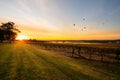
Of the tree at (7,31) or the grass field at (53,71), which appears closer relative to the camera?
the grass field at (53,71)

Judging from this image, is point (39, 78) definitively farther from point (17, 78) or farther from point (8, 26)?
point (8, 26)

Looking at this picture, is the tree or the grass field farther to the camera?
the tree

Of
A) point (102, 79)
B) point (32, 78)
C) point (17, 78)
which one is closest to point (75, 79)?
point (102, 79)

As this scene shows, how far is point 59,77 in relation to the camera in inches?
424

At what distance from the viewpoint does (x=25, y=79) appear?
992 centimetres

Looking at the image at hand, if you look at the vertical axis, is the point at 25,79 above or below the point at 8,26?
below

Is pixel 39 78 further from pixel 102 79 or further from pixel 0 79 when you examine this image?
pixel 102 79

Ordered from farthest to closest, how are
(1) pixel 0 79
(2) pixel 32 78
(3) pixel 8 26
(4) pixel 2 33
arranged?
(3) pixel 8 26 < (4) pixel 2 33 < (2) pixel 32 78 < (1) pixel 0 79

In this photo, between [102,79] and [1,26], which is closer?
[102,79]

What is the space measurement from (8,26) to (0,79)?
11477 centimetres

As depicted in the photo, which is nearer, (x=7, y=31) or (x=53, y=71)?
(x=53, y=71)

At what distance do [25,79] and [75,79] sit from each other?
338cm

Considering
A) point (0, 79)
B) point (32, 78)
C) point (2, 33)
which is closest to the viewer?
point (0, 79)

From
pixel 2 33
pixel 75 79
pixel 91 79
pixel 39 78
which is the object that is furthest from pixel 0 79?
pixel 2 33
